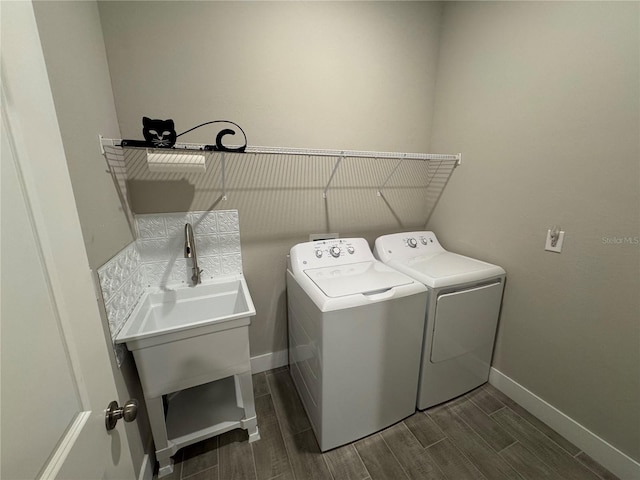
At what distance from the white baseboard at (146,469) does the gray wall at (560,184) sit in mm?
2152

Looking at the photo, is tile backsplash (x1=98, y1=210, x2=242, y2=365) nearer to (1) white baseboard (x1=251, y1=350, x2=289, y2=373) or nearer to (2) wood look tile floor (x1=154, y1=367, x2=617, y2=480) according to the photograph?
(1) white baseboard (x1=251, y1=350, x2=289, y2=373)

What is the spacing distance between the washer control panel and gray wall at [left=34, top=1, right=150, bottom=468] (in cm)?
94

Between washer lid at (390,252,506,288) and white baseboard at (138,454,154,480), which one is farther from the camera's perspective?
washer lid at (390,252,506,288)

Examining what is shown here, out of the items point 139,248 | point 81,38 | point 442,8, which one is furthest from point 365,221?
point 81,38

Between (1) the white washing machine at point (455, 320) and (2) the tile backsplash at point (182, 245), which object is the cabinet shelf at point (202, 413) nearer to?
(2) the tile backsplash at point (182, 245)

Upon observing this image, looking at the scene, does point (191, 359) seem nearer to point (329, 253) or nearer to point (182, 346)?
point (182, 346)

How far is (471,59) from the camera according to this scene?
69.6 inches

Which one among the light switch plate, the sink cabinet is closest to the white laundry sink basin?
the sink cabinet

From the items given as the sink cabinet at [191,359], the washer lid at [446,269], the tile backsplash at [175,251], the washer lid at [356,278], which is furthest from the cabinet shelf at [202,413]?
the washer lid at [446,269]

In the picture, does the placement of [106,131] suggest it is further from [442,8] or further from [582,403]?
[582,403]

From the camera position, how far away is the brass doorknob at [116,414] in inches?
24.1

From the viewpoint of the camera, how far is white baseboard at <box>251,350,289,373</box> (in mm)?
1985

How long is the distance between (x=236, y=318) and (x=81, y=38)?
132 cm

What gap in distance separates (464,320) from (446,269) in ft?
1.05
